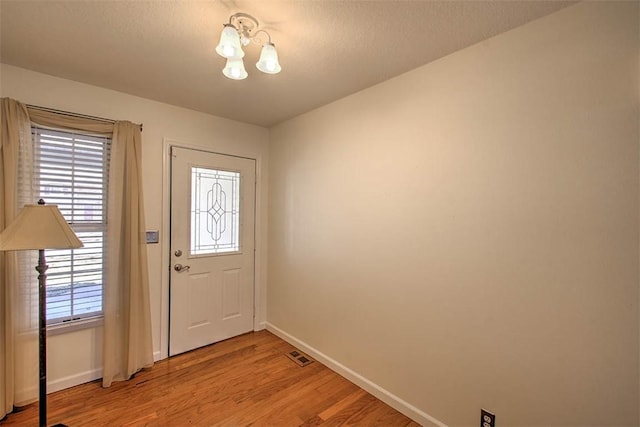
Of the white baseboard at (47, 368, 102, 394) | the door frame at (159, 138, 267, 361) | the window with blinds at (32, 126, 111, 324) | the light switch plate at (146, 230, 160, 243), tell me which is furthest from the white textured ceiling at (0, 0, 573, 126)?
the white baseboard at (47, 368, 102, 394)

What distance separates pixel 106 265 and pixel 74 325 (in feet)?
1.68

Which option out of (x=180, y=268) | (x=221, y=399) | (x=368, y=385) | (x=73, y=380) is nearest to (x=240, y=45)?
(x=180, y=268)

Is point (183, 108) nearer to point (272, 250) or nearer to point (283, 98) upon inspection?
point (283, 98)

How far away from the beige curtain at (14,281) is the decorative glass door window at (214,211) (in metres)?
1.18

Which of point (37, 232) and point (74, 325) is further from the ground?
point (37, 232)

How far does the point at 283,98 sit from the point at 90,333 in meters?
2.56

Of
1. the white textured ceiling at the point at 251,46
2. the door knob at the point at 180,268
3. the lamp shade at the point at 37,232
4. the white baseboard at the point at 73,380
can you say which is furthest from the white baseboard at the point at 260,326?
the white textured ceiling at the point at 251,46

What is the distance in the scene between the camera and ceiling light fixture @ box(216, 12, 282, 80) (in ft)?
4.41

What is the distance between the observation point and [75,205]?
2.24 meters

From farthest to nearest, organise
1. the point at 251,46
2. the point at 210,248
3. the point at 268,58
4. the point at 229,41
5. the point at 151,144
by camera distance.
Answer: the point at 210,248, the point at 151,144, the point at 251,46, the point at 268,58, the point at 229,41

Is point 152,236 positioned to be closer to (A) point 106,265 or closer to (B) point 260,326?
(A) point 106,265

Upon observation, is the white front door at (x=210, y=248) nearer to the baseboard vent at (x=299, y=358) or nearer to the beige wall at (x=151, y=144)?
the beige wall at (x=151, y=144)

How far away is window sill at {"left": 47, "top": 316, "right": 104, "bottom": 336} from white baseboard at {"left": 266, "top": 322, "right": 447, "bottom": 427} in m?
1.72

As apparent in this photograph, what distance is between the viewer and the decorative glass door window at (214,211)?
9.48 feet
